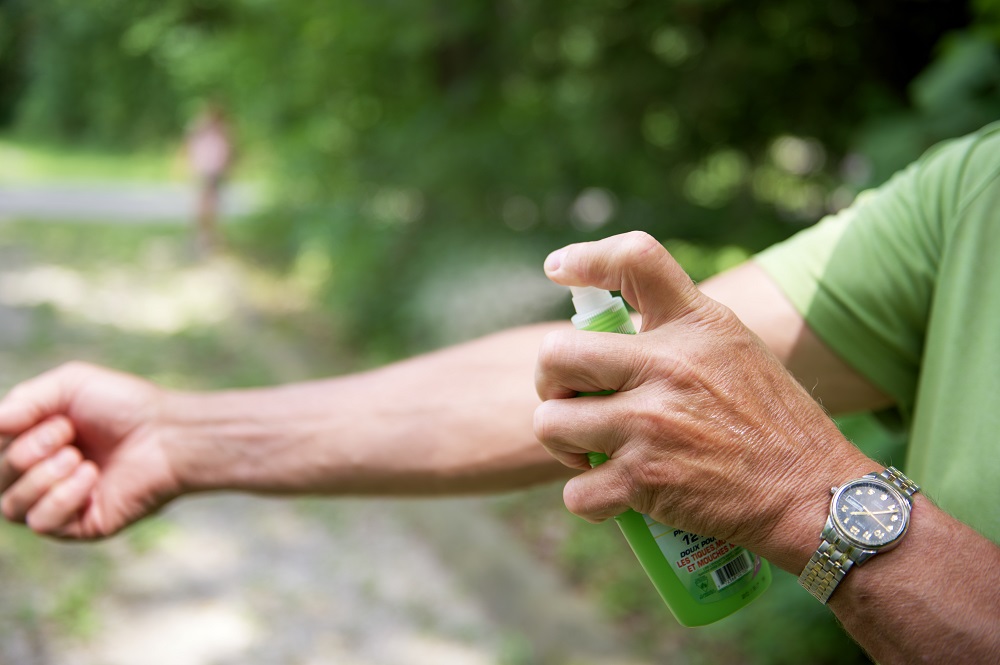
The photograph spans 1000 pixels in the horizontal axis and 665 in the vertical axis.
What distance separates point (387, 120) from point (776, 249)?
20.5 feet

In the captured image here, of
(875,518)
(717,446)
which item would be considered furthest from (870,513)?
(717,446)

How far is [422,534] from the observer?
453 cm

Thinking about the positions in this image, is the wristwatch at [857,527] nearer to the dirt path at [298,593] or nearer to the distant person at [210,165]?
the dirt path at [298,593]

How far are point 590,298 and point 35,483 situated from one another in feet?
3.86

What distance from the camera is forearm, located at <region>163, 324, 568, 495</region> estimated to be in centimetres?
151

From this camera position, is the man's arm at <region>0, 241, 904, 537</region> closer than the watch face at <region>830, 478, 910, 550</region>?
No

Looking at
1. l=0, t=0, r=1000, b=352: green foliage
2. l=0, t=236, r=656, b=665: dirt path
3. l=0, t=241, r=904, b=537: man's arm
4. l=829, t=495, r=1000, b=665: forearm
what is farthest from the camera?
l=0, t=0, r=1000, b=352: green foliage

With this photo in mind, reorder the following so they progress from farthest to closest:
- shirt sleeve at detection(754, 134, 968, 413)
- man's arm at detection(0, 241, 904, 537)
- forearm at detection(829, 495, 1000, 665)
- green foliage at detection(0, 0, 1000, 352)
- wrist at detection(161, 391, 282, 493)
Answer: green foliage at detection(0, 0, 1000, 352), wrist at detection(161, 391, 282, 493), man's arm at detection(0, 241, 904, 537), shirt sleeve at detection(754, 134, 968, 413), forearm at detection(829, 495, 1000, 665)

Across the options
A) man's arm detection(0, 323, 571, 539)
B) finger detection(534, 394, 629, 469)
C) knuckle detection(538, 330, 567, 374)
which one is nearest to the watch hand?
finger detection(534, 394, 629, 469)

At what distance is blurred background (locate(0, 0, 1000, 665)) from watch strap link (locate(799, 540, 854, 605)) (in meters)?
1.95

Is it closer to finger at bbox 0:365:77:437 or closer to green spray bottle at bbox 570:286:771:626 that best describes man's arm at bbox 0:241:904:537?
finger at bbox 0:365:77:437

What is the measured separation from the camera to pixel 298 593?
389 cm

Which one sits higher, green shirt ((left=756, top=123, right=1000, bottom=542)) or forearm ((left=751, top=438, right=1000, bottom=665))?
green shirt ((left=756, top=123, right=1000, bottom=542))

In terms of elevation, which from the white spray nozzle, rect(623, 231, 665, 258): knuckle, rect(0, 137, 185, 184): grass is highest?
rect(623, 231, 665, 258): knuckle
